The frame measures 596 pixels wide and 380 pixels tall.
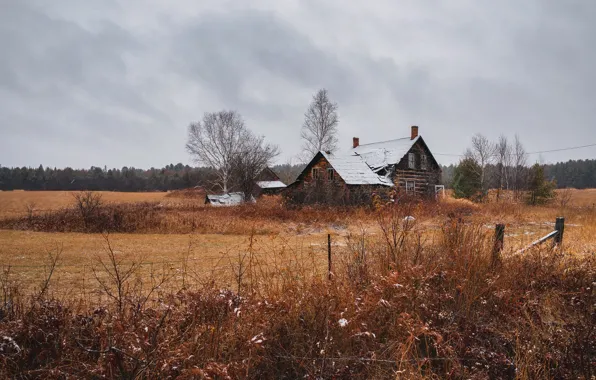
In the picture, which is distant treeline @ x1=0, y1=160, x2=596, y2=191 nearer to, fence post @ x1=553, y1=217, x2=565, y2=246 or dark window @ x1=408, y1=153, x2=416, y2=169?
dark window @ x1=408, y1=153, x2=416, y2=169

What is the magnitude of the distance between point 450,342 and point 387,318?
74cm

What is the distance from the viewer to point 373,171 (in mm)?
29781

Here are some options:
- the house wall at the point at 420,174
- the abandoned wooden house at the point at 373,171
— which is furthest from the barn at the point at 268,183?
the house wall at the point at 420,174

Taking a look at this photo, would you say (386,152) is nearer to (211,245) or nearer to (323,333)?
(211,245)

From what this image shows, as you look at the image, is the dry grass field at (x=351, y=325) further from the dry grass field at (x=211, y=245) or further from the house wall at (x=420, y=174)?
the house wall at (x=420, y=174)

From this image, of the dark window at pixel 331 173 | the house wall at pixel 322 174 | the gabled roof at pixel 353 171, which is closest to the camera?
the house wall at pixel 322 174

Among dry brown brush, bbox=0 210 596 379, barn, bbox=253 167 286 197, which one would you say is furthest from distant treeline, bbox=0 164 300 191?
dry brown brush, bbox=0 210 596 379

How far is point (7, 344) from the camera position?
124 inches

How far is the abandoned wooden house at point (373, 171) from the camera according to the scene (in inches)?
986

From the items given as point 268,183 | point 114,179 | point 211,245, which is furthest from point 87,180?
point 211,245

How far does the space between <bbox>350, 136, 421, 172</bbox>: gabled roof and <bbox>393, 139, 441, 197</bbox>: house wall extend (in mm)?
650

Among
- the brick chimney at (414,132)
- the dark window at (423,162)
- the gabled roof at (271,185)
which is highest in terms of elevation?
the brick chimney at (414,132)

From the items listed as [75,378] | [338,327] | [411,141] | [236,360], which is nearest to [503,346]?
[338,327]

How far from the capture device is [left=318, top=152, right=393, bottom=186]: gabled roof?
26089 mm
